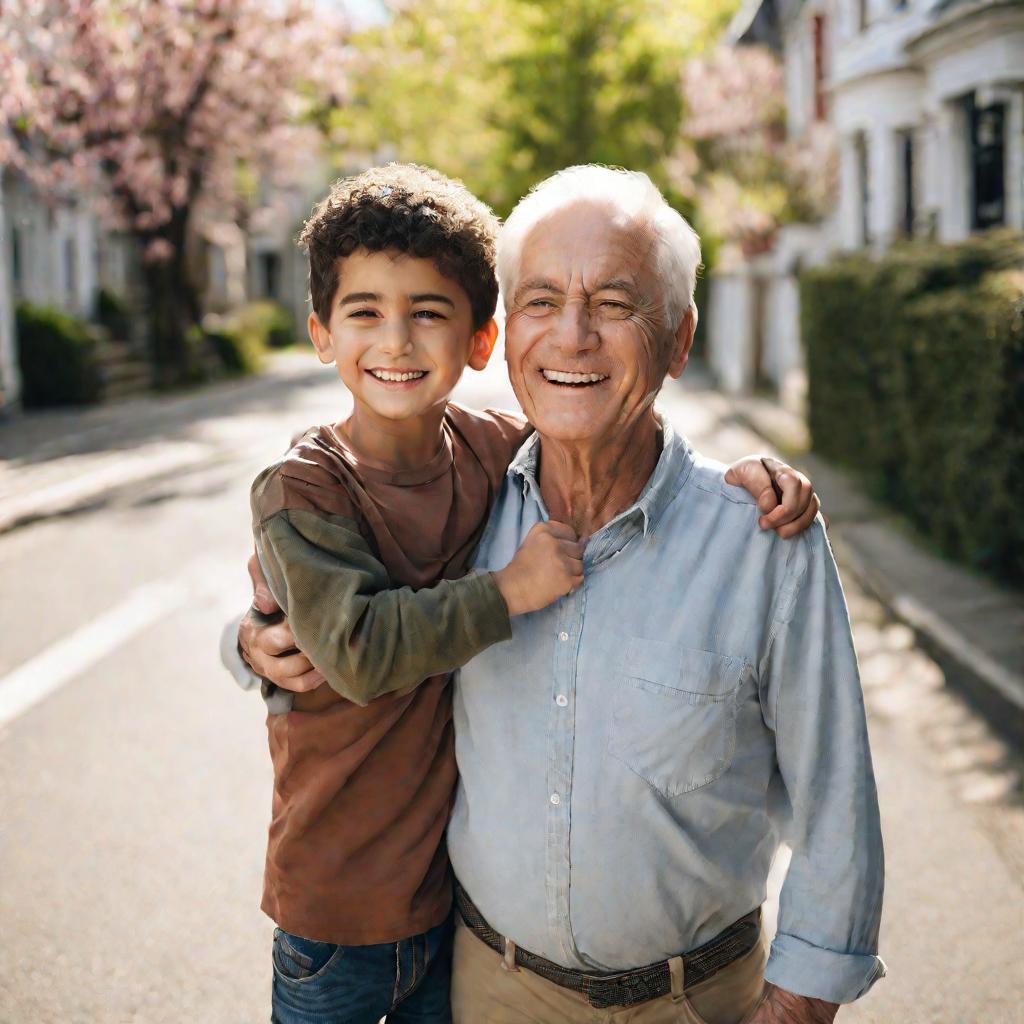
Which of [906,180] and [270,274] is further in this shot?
[270,274]

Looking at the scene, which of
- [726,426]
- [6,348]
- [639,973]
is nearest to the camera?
[639,973]

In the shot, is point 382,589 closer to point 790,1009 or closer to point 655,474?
point 655,474

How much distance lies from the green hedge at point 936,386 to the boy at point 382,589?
20.3ft

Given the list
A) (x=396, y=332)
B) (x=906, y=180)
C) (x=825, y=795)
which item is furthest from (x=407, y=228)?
(x=906, y=180)

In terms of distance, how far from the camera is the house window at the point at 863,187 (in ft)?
67.5

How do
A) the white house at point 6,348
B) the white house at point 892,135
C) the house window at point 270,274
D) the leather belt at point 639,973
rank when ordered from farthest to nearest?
1. the house window at point 270,274
2. the white house at point 6,348
3. the white house at point 892,135
4. the leather belt at point 639,973

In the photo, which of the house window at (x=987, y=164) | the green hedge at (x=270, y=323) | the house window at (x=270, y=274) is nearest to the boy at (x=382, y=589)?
the house window at (x=987, y=164)

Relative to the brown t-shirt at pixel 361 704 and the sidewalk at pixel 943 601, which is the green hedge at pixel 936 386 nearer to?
the sidewalk at pixel 943 601

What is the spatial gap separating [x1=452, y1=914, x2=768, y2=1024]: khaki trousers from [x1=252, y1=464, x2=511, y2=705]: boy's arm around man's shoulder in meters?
0.56

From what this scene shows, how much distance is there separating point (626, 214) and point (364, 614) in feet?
2.62

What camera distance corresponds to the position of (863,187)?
21047mm

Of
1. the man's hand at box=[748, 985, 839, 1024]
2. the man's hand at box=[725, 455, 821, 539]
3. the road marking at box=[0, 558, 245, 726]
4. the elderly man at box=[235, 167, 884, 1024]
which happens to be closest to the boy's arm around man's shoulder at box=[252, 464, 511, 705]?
the elderly man at box=[235, 167, 884, 1024]

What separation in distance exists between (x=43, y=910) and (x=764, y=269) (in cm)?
2199

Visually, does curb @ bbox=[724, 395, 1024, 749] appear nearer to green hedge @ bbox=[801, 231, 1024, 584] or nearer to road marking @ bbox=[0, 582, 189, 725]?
green hedge @ bbox=[801, 231, 1024, 584]
